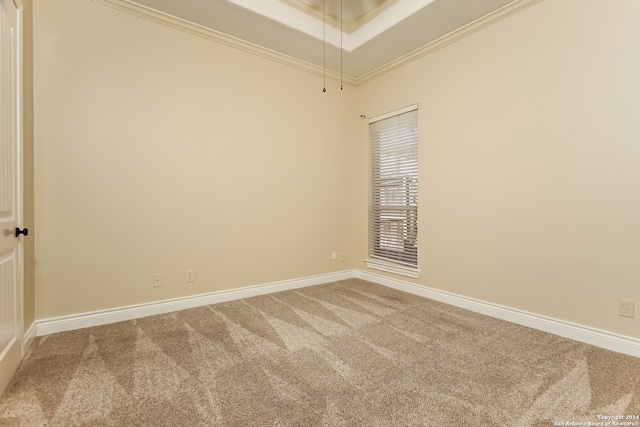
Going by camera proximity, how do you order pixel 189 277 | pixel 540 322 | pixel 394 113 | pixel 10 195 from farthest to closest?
pixel 394 113
pixel 189 277
pixel 540 322
pixel 10 195

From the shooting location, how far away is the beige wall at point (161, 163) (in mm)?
2562

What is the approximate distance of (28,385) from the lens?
1764 mm

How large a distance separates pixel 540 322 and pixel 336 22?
388 centimetres

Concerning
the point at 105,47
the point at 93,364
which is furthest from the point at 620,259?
the point at 105,47

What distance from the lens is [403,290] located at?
12.6 ft

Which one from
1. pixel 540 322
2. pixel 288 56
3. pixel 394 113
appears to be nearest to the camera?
pixel 540 322

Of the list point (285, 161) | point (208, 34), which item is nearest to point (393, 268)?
point (285, 161)

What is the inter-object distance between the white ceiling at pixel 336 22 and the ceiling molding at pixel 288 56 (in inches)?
1.0

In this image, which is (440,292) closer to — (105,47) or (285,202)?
(285,202)

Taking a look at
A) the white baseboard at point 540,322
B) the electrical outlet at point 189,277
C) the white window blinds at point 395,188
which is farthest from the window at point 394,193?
the electrical outlet at point 189,277

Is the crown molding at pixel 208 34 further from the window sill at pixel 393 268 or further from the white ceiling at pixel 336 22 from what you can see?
the window sill at pixel 393 268

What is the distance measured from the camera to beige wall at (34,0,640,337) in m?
2.35

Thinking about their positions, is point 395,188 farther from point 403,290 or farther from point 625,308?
point 625,308

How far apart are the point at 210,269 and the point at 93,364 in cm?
139
